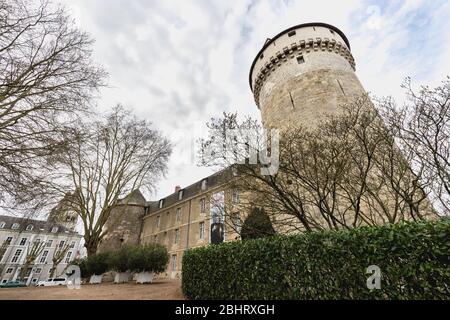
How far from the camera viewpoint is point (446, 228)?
8.75 ft

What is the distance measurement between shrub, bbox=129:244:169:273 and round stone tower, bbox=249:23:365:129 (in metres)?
9.58

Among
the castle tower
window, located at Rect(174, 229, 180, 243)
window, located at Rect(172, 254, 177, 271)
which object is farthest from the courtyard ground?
window, located at Rect(174, 229, 180, 243)

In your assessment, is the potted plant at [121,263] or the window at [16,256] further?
the window at [16,256]

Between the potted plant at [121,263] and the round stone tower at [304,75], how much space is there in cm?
1148

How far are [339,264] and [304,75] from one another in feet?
33.7

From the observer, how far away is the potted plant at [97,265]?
13.5 meters

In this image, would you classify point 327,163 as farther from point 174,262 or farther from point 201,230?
point 174,262

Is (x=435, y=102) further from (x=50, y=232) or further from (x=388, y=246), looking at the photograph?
(x=50, y=232)

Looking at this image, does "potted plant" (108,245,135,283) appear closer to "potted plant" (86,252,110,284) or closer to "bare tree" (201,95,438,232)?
"potted plant" (86,252,110,284)

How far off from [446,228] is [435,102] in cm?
385

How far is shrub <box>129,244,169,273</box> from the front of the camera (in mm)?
11699

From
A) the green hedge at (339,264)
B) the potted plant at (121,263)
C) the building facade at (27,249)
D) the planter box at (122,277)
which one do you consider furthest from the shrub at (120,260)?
the building facade at (27,249)

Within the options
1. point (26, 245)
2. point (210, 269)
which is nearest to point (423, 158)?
point (210, 269)

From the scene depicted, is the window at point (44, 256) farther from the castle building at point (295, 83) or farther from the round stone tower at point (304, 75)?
the round stone tower at point (304, 75)
